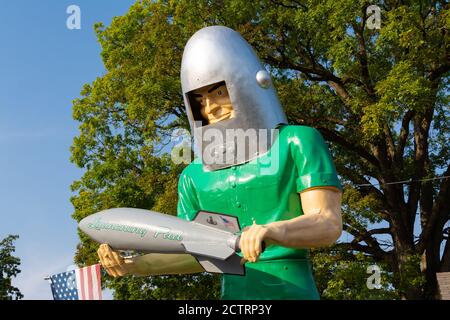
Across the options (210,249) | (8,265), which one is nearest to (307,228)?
(210,249)

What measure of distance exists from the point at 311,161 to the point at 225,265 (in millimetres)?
797

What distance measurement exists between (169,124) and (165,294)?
418 cm

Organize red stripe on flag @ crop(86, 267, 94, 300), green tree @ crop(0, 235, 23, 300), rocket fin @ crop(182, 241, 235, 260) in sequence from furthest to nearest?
green tree @ crop(0, 235, 23, 300) < red stripe on flag @ crop(86, 267, 94, 300) < rocket fin @ crop(182, 241, 235, 260)

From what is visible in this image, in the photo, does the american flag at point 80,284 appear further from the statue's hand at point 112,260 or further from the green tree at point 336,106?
the green tree at point 336,106

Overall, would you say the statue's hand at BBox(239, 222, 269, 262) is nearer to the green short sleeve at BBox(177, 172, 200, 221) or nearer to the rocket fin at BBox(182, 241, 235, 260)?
the rocket fin at BBox(182, 241, 235, 260)

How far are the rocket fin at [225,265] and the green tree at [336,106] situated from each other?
8456 millimetres

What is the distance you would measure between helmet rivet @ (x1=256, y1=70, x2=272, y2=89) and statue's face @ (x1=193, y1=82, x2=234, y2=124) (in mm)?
226

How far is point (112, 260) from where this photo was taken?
146 inches

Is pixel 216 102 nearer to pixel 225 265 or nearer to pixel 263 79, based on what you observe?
pixel 263 79

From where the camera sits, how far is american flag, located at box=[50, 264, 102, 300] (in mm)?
6750

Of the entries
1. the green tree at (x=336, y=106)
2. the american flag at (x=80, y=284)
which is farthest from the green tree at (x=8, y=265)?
the american flag at (x=80, y=284)

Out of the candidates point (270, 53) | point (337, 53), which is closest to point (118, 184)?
point (270, 53)

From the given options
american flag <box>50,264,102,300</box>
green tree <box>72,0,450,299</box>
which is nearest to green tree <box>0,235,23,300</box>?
green tree <box>72,0,450,299</box>

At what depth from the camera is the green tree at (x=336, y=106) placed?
1197 centimetres
